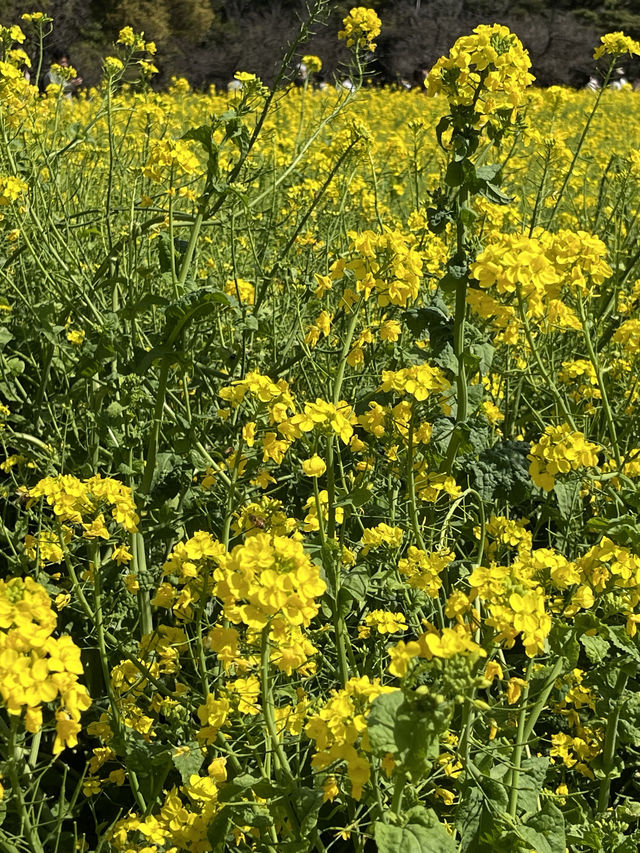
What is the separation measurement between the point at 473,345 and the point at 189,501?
0.79 m

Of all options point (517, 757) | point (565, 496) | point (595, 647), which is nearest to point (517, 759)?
point (517, 757)

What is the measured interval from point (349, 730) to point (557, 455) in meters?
0.74

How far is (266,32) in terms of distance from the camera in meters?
15.2

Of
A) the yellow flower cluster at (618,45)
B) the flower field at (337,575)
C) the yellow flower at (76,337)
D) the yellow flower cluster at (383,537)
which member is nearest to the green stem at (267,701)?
the flower field at (337,575)

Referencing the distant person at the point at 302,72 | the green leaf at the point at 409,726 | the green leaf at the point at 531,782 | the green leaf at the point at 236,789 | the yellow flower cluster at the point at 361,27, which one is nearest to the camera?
the green leaf at the point at 409,726

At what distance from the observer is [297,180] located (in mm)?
3816

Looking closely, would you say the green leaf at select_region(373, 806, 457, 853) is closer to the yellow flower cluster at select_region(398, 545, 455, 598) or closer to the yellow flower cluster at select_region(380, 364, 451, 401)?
the yellow flower cluster at select_region(398, 545, 455, 598)

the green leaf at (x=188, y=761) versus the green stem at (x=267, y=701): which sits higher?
the green stem at (x=267, y=701)

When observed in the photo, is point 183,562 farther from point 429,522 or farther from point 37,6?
point 37,6

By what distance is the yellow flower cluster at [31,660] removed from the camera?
951mm

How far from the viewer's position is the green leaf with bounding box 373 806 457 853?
1.00m

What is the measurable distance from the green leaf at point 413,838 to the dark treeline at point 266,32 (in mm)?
10783

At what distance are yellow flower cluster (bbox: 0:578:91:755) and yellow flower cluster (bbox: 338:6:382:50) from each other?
85.2 inches

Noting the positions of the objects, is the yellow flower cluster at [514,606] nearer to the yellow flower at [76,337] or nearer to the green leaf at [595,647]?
the green leaf at [595,647]
